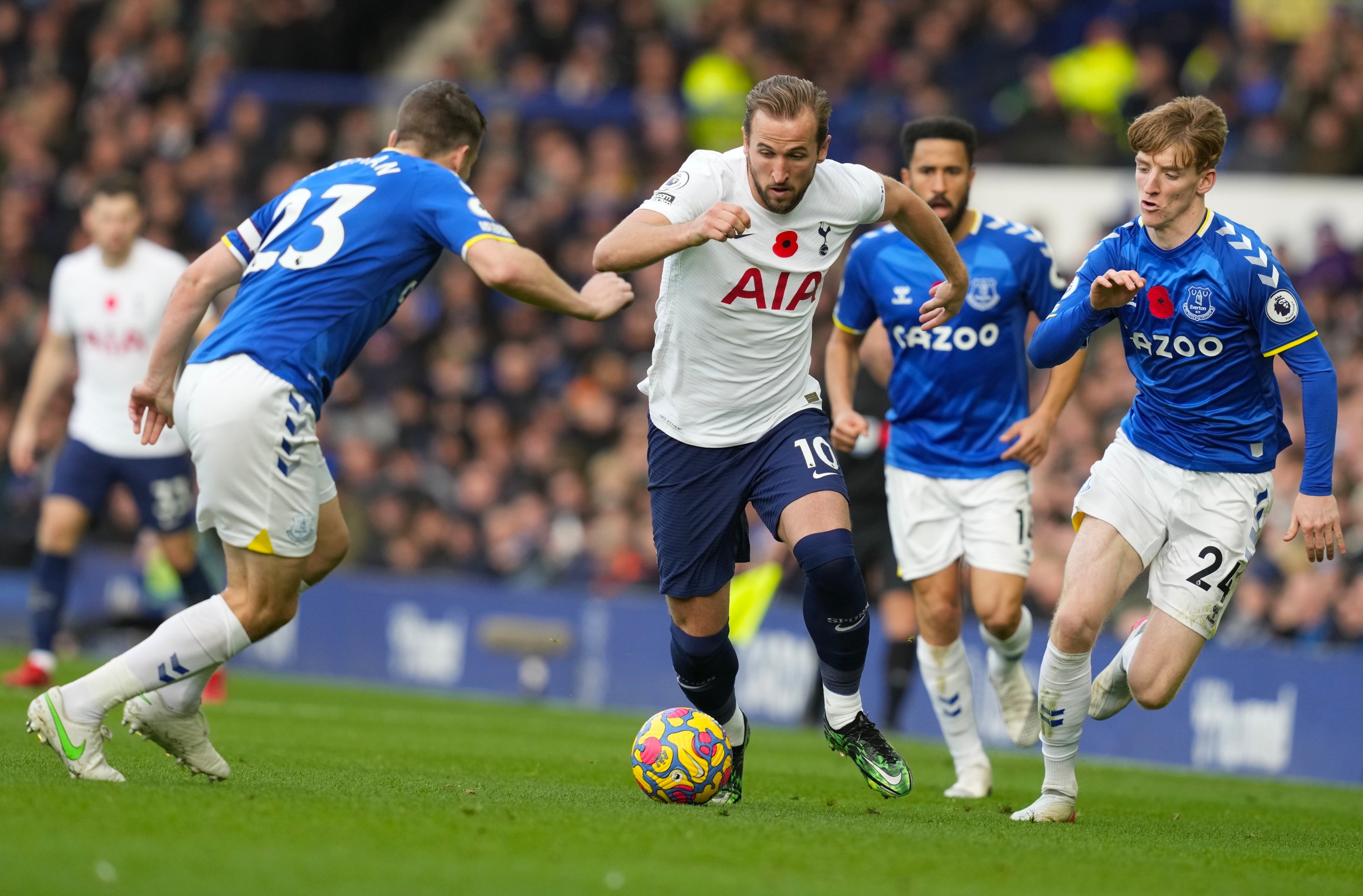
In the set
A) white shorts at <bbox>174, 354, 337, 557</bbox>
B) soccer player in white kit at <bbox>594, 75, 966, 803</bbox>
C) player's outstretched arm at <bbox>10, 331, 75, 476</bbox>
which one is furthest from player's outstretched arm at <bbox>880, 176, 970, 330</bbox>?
player's outstretched arm at <bbox>10, 331, 75, 476</bbox>

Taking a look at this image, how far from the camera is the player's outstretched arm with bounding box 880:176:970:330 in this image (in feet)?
22.3

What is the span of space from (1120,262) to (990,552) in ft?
5.92

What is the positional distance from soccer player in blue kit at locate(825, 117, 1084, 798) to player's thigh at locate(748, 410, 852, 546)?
1.22 metres

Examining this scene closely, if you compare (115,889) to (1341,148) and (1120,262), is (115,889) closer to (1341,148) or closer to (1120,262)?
(1120,262)

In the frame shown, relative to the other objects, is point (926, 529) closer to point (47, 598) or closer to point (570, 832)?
point (570, 832)

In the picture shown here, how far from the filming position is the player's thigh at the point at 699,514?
22.0 feet

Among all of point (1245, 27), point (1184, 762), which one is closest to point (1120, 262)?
point (1184, 762)

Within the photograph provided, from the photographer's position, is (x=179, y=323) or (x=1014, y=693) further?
(x=1014, y=693)

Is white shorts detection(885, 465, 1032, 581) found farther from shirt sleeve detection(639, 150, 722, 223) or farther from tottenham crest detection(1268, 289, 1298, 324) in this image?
shirt sleeve detection(639, 150, 722, 223)

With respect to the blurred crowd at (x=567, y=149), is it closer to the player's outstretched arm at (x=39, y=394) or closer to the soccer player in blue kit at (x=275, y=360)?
the player's outstretched arm at (x=39, y=394)

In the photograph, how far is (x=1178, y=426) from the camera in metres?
6.74

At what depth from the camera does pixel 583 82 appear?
20.1 meters

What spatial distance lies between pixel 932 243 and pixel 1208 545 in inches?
65.3

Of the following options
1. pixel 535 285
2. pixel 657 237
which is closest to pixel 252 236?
pixel 535 285
